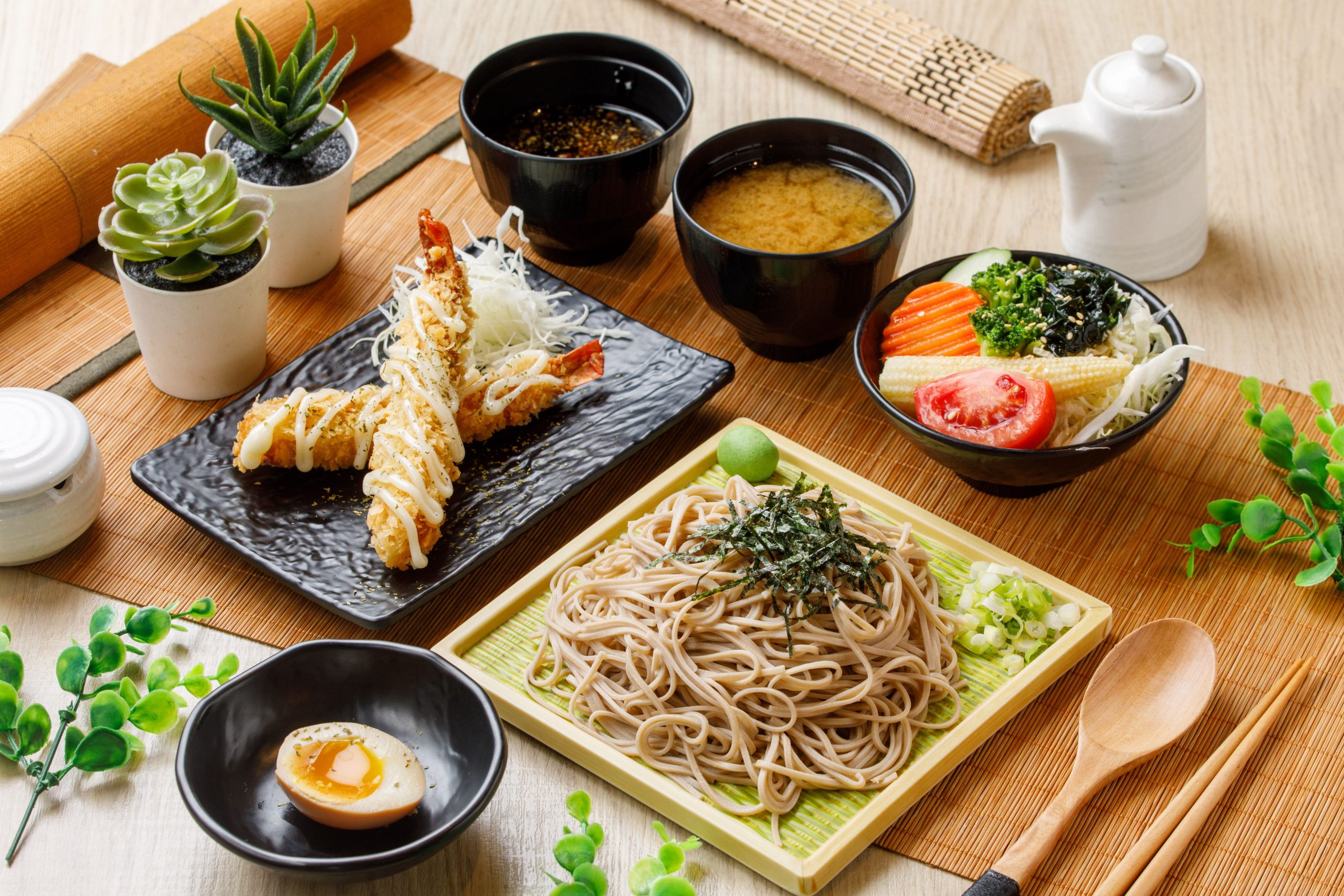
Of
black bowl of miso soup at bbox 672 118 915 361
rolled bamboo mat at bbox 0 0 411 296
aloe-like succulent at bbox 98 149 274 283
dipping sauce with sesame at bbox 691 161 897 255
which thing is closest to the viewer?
aloe-like succulent at bbox 98 149 274 283

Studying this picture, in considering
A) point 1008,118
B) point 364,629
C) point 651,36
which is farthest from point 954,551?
point 651,36

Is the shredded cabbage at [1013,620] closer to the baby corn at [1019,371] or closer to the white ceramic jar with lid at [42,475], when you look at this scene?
the baby corn at [1019,371]

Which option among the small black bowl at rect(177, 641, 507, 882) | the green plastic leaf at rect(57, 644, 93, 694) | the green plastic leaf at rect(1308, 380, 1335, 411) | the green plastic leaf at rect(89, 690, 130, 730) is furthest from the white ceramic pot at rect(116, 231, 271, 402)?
the green plastic leaf at rect(1308, 380, 1335, 411)

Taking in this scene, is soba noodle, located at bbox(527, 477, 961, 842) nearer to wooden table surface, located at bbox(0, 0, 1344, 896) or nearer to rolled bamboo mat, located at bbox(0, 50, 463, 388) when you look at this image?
wooden table surface, located at bbox(0, 0, 1344, 896)

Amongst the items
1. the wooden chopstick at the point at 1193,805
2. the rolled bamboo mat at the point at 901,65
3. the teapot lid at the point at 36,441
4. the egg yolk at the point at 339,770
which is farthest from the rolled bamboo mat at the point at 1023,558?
the rolled bamboo mat at the point at 901,65

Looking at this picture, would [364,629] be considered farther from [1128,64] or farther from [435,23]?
[435,23]

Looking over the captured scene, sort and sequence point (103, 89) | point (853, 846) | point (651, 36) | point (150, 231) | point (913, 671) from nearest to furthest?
1. point (853, 846)
2. point (913, 671)
3. point (150, 231)
4. point (103, 89)
5. point (651, 36)

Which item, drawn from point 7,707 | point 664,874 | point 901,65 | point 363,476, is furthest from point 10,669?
point 901,65
